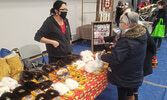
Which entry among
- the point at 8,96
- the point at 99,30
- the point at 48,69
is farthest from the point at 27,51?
the point at 99,30

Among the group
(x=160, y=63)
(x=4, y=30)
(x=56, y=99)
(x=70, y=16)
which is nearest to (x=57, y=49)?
(x=56, y=99)

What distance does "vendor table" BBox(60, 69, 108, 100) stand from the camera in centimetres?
139

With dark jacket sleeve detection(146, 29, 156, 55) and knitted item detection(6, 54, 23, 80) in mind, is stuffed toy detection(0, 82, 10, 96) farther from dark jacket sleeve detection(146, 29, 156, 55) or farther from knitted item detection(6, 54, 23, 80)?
dark jacket sleeve detection(146, 29, 156, 55)

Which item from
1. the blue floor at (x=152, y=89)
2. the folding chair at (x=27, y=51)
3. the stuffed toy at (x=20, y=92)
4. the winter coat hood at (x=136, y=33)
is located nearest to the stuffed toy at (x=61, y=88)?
the stuffed toy at (x=20, y=92)

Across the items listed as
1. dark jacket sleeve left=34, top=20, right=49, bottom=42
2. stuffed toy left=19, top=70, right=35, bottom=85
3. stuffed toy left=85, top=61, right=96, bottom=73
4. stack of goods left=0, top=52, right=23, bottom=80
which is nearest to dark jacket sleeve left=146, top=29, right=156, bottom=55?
stuffed toy left=85, top=61, right=96, bottom=73

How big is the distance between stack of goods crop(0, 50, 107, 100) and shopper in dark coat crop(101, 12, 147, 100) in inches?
12.6

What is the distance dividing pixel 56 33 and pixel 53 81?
2.32 feet

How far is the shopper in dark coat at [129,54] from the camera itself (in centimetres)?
141

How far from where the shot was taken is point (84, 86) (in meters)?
1.50

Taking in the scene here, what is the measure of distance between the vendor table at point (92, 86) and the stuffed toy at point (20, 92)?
353 millimetres

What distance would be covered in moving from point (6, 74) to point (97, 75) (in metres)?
1.06

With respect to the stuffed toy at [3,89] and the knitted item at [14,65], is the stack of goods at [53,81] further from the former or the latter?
the knitted item at [14,65]

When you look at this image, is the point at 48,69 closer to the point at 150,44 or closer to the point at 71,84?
the point at 71,84

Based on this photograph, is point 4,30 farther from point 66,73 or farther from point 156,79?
point 156,79
